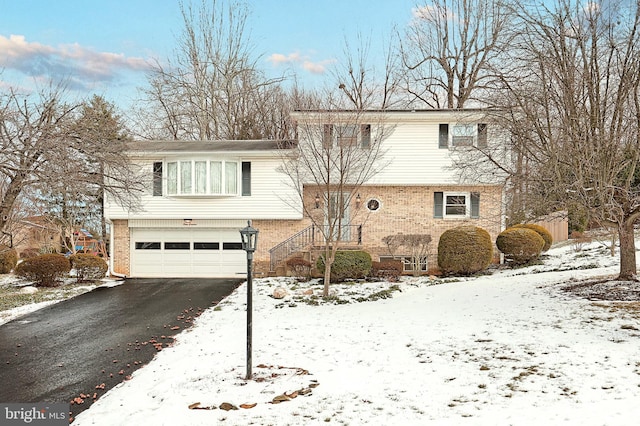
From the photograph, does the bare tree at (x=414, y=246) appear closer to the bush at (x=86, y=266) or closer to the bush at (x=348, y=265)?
the bush at (x=348, y=265)

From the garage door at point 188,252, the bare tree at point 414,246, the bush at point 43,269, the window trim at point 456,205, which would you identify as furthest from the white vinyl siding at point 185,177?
the window trim at point 456,205

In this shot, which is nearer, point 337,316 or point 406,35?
point 337,316

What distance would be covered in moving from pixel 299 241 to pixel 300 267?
1806mm

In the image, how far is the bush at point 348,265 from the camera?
A: 14938 mm

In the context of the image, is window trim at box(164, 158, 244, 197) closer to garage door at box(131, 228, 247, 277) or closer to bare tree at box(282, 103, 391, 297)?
garage door at box(131, 228, 247, 277)

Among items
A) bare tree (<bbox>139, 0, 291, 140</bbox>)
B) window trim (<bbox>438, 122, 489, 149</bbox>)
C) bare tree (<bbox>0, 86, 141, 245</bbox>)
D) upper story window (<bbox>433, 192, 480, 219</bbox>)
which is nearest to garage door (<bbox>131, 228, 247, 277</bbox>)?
bare tree (<bbox>0, 86, 141, 245</bbox>)

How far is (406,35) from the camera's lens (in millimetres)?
25516

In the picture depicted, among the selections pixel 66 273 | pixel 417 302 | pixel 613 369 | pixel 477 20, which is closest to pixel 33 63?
pixel 66 273

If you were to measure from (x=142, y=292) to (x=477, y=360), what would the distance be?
11388 mm

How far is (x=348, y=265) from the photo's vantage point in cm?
1502

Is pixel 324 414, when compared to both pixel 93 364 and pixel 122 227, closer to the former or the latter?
pixel 93 364

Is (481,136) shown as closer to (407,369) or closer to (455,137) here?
(455,137)

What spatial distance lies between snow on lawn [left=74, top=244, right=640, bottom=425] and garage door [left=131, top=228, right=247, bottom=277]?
292 inches

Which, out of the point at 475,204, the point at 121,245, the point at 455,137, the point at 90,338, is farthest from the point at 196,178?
the point at 475,204
